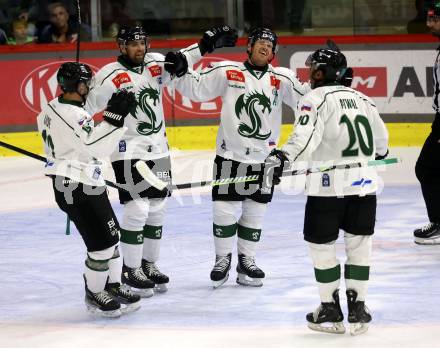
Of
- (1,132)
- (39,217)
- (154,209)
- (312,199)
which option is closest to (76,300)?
(154,209)

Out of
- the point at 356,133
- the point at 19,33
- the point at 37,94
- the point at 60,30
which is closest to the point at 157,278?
the point at 356,133

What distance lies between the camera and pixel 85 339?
5.01m

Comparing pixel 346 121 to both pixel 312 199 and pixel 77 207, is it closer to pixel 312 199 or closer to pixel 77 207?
pixel 312 199

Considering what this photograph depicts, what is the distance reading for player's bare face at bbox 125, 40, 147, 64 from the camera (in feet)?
19.1

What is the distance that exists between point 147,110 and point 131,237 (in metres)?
0.66

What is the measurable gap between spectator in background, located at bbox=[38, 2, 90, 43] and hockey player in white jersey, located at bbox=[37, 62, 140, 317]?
18.1ft

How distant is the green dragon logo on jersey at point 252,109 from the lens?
234 inches

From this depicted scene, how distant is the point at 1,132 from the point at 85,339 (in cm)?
577

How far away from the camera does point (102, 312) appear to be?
5.36m

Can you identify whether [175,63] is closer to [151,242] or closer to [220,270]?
[151,242]

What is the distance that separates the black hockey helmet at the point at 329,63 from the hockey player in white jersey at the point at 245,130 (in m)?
0.90

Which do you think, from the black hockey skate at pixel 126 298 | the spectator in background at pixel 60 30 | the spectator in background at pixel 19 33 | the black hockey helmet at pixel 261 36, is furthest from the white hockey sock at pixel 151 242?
the spectator in background at pixel 19 33

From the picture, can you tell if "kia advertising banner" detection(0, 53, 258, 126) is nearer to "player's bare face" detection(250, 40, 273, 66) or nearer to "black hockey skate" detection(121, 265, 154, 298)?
"player's bare face" detection(250, 40, 273, 66)

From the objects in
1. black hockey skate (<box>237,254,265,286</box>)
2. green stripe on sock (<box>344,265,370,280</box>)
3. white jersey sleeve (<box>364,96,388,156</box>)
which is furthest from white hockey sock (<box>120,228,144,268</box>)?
white jersey sleeve (<box>364,96,388,156</box>)
